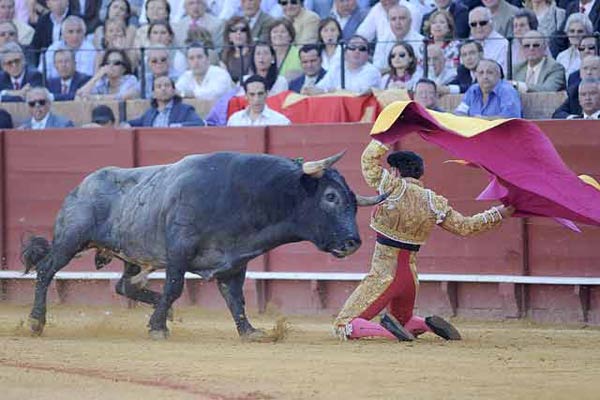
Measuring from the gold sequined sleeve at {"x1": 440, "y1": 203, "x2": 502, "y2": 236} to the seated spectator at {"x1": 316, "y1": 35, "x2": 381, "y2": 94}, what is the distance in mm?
3643

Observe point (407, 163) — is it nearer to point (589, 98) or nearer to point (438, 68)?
point (589, 98)

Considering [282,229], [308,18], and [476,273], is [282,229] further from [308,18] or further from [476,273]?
[308,18]

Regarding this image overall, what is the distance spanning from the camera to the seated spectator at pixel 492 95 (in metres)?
11.9

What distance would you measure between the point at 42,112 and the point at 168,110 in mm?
1321

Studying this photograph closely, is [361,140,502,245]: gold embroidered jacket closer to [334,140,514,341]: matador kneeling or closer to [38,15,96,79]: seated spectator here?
[334,140,514,341]: matador kneeling

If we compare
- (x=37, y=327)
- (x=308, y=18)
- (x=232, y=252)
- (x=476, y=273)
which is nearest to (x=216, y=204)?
(x=232, y=252)

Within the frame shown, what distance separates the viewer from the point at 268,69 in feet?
44.6

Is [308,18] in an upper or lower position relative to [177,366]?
upper

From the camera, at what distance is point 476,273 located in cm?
1229

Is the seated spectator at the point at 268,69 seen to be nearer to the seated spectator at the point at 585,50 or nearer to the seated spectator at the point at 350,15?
the seated spectator at the point at 350,15

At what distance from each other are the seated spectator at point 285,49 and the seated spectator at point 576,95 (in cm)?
262

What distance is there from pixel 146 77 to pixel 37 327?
4.68 meters

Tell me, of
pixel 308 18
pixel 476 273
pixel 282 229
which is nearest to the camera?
pixel 282 229

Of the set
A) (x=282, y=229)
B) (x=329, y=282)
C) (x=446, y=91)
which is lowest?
(x=329, y=282)
